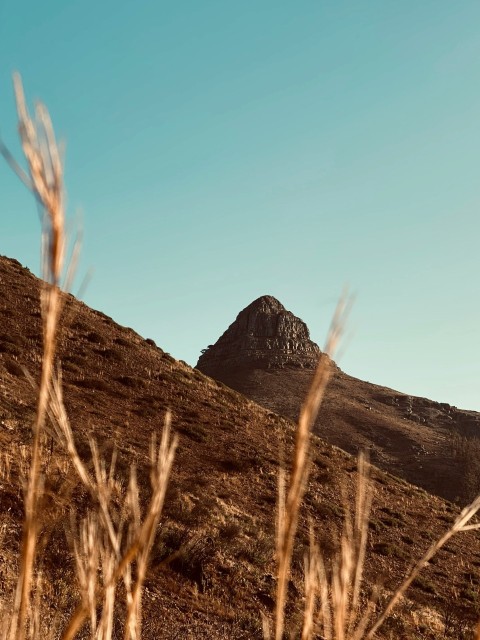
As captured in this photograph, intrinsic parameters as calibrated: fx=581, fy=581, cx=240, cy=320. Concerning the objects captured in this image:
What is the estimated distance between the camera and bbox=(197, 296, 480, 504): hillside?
237 ft

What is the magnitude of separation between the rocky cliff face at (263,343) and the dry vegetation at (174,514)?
8384 cm

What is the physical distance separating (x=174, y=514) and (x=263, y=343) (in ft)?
368

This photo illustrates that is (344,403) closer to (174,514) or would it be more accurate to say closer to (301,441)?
(174,514)

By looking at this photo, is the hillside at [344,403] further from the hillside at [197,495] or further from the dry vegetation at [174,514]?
the dry vegetation at [174,514]

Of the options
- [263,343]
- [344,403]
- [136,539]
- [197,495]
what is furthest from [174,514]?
[263,343]

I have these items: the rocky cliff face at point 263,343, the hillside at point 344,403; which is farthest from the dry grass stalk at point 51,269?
the rocky cliff face at point 263,343

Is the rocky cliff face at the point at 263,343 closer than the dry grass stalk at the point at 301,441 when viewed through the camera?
No

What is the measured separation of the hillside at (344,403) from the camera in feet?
237

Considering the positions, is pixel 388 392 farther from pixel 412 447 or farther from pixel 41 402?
pixel 41 402

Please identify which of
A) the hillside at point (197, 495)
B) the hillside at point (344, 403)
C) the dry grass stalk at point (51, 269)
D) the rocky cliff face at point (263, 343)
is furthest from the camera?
the rocky cliff face at point (263, 343)

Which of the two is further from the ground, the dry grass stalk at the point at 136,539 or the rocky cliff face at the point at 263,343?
the rocky cliff face at the point at 263,343

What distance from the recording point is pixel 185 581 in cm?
1036

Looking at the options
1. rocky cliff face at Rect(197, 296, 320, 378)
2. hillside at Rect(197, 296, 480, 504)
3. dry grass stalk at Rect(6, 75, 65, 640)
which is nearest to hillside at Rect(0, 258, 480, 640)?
dry grass stalk at Rect(6, 75, 65, 640)

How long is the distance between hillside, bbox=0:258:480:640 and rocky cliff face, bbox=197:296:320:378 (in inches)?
3247
